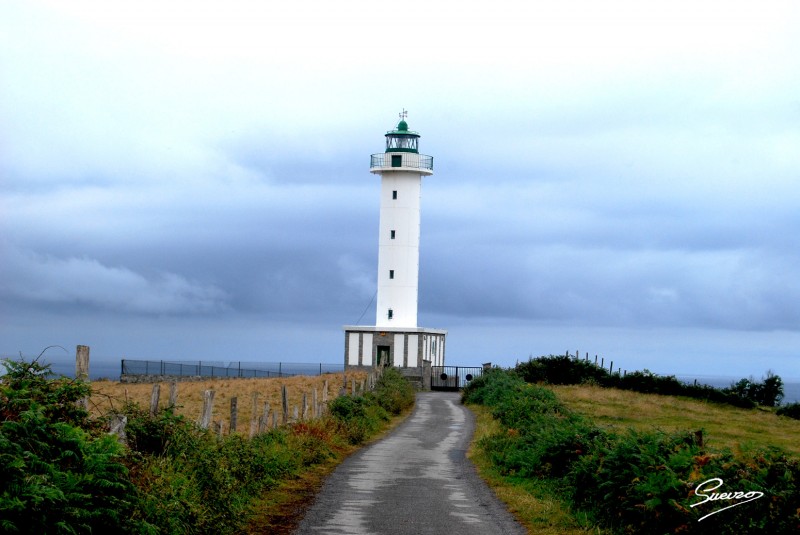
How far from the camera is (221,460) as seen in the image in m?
15.0

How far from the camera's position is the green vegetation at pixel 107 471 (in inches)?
354

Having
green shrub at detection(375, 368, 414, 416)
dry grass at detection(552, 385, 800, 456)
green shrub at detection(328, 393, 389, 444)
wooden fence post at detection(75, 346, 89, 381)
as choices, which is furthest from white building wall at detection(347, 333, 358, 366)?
wooden fence post at detection(75, 346, 89, 381)

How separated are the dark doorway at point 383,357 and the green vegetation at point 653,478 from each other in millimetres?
39315

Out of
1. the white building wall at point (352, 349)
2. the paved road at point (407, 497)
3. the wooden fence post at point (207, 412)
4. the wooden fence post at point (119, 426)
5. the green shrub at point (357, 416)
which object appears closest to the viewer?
the wooden fence post at point (119, 426)

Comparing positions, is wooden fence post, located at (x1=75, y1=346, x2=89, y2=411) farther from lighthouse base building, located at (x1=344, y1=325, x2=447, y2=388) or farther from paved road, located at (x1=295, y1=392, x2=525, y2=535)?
lighthouse base building, located at (x1=344, y1=325, x2=447, y2=388)

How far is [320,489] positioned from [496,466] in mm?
5575

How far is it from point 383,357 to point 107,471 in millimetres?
50610

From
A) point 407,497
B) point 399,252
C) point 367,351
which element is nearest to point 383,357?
point 367,351

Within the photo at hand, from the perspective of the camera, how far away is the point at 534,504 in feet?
53.7

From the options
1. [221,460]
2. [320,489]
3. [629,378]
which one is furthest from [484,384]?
[221,460]

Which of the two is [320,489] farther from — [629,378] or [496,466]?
[629,378]

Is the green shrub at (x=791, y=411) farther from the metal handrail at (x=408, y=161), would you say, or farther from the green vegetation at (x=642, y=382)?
the metal handrail at (x=408, y=161)

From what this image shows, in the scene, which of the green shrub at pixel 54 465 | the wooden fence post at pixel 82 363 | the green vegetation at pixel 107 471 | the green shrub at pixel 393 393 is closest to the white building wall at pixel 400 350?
the green shrub at pixel 393 393

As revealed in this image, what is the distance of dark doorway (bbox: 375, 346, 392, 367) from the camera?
60.7m
